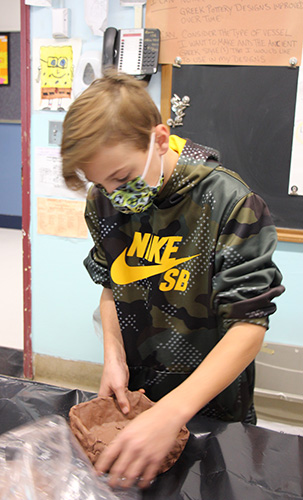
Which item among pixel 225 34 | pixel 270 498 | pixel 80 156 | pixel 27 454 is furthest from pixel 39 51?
pixel 270 498

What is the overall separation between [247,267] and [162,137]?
0.31 m

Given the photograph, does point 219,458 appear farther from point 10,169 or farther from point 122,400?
point 10,169

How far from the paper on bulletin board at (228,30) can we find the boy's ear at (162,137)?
1052mm

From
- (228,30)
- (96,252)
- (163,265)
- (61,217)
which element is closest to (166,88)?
(228,30)

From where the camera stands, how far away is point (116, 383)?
88 cm

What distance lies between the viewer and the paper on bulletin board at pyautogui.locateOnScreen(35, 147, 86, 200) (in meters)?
2.02

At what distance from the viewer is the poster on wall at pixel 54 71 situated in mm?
1876

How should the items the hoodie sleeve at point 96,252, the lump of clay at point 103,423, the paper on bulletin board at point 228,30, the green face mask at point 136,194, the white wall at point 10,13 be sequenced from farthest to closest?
the white wall at point 10,13, the paper on bulletin board at point 228,30, the hoodie sleeve at point 96,252, the green face mask at point 136,194, the lump of clay at point 103,423

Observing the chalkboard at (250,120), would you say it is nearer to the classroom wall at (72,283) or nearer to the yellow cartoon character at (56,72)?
the classroom wall at (72,283)

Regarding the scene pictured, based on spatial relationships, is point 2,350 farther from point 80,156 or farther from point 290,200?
point 80,156

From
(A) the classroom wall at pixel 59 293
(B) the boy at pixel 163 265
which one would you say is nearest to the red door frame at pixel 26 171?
(A) the classroom wall at pixel 59 293

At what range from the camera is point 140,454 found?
0.62 m

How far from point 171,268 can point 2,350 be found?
1.95 meters

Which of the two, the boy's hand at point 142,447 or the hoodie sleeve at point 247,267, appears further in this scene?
the hoodie sleeve at point 247,267
